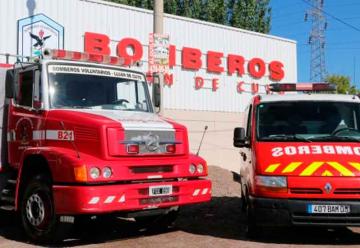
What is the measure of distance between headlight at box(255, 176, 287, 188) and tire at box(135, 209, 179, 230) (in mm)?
1865

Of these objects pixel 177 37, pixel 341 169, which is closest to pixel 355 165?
pixel 341 169

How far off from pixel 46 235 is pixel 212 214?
384 cm

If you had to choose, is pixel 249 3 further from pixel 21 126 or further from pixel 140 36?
pixel 21 126

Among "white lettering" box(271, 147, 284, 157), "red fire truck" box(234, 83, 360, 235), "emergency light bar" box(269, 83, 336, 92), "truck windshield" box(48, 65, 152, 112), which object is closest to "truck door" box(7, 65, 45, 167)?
"truck windshield" box(48, 65, 152, 112)

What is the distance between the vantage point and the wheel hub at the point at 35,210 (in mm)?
7941

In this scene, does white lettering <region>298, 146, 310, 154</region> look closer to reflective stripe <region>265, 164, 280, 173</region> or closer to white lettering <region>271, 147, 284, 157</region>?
white lettering <region>271, 147, 284, 157</region>

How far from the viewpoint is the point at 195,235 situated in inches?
339

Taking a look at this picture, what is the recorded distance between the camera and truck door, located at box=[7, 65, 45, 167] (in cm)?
845

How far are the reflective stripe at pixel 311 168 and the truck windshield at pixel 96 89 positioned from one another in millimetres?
2985

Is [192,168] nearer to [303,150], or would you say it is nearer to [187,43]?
[303,150]

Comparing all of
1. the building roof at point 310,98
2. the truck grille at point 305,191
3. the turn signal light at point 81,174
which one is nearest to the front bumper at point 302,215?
the truck grille at point 305,191

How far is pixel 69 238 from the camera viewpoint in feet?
26.8

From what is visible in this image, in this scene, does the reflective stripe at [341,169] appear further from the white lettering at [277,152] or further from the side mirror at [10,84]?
the side mirror at [10,84]

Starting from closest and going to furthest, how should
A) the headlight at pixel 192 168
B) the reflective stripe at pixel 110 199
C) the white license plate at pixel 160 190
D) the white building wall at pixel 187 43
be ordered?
the reflective stripe at pixel 110 199 → the white license plate at pixel 160 190 → the headlight at pixel 192 168 → the white building wall at pixel 187 43
